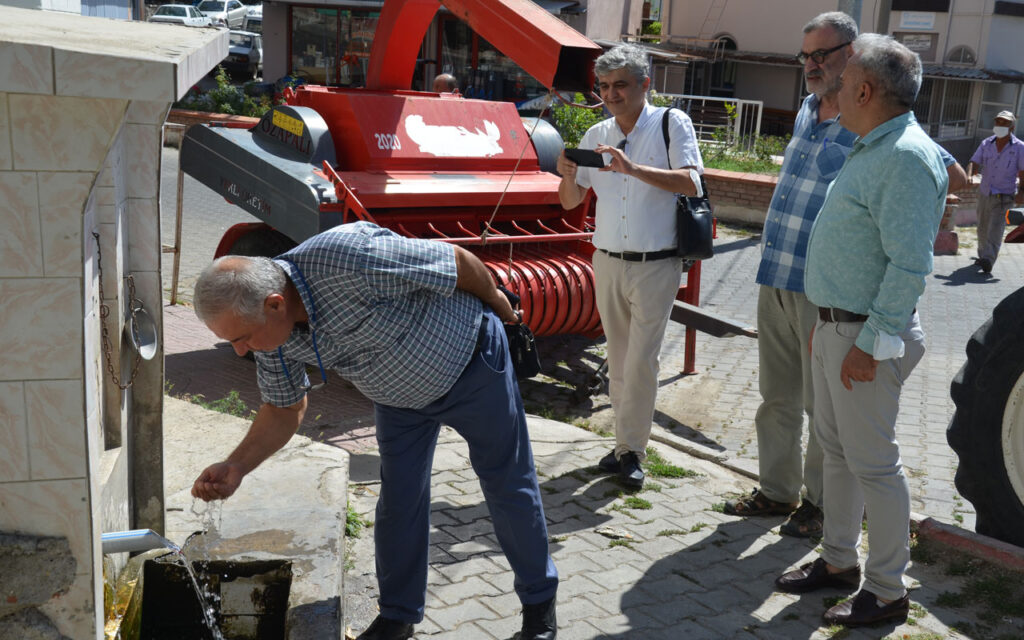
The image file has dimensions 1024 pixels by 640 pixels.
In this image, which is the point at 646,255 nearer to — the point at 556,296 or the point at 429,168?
the point at 556,296

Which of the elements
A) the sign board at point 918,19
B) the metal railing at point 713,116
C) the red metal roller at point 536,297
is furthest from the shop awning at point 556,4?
the red metal roller at point 536,297

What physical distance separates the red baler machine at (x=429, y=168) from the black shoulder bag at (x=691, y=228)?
1.43m

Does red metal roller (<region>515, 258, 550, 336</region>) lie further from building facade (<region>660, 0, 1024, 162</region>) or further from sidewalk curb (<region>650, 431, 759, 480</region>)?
building facade (<region>660, 0, 1024, 162</region>)

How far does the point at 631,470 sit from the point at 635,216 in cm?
117

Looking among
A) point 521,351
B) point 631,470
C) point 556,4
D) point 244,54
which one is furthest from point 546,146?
point 244,54

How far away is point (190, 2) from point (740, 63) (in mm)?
18605

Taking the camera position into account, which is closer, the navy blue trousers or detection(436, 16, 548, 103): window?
the navy blue trousers

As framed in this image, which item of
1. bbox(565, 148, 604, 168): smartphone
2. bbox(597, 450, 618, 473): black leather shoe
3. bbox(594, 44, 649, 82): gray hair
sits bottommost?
bbox(597, 450, 618, 473): black leather shoe

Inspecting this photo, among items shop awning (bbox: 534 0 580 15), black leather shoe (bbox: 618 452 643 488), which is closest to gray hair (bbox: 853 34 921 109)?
black leather shoe (bbox: 618 452 643 488)

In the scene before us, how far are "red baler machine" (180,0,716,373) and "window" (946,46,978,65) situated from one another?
25.6m

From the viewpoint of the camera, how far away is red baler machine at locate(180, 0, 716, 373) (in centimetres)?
595

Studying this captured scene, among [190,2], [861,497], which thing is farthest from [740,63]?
[861,497]

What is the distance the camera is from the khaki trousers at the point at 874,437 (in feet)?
11.3

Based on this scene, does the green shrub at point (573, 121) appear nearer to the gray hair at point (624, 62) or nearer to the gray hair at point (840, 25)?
the gray hair at point (624, 62)
